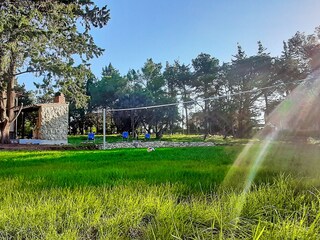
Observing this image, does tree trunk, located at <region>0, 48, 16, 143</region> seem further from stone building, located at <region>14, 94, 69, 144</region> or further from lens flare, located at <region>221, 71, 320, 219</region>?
lens flare, located at <region>221, 71, 320, 219</region>

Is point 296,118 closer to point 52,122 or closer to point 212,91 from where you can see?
point 212,91

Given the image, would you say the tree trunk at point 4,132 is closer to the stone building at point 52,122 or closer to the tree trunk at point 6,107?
the tree trunk at point 6,107

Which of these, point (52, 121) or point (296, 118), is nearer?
point (52, 121)

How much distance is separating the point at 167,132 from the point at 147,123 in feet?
18.4

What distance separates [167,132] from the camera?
105 feet

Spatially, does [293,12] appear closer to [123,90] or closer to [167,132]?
[123,90]

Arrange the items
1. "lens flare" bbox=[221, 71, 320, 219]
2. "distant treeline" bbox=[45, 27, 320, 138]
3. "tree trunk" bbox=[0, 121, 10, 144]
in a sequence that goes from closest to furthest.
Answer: "tree trunk" bbox=[0, 121, 10, 144], "lens flare" bbox=[221, 71, 320, 219], "distant treeline" bbox=[45, 27, 320, 138]

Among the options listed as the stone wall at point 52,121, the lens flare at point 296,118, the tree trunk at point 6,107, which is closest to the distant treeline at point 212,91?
the lens flare at point 296,118

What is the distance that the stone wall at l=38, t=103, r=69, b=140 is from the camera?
17.1m

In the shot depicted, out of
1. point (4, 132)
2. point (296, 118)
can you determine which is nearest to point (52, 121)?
point (4, 132)

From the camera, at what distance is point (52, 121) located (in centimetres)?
1761

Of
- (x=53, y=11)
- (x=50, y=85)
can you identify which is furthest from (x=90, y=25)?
(x=50, y=85)

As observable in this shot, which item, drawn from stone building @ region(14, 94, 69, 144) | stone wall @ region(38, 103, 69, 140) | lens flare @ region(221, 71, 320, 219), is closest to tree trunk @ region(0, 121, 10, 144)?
stone building @ region(14, 94, 69, 144)

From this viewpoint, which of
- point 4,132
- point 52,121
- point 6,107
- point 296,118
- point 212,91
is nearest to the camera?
point 4,132
